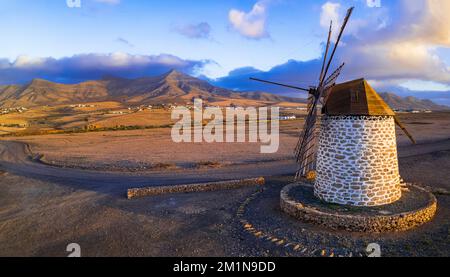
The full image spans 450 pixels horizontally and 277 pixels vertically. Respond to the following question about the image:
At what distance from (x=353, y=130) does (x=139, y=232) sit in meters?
9.60

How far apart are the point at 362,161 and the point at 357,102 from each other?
242cm

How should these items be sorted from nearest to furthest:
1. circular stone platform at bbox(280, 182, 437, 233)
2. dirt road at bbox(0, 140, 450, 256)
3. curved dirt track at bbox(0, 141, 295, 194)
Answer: dirt road at bbox(0, 140, 450, 256) < circular stone platform at bbox(280, 182, 437, 233) < curved dirt track at bbox(0, 141, 295, 194)

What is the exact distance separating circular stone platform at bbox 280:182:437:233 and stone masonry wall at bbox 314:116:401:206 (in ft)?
1.48

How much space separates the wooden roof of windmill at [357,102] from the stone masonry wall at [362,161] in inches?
9.7

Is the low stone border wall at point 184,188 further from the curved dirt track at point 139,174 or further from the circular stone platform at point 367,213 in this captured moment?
the circular stone platform at point 367,213

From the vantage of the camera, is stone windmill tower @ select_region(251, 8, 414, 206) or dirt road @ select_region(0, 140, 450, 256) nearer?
dirt road @ select_region(0, 140, 450, 256)

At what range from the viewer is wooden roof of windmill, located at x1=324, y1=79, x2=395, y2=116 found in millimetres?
12609

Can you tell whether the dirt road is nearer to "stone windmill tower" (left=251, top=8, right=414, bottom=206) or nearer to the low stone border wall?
the low stone border wall

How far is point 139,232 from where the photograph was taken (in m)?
12.6

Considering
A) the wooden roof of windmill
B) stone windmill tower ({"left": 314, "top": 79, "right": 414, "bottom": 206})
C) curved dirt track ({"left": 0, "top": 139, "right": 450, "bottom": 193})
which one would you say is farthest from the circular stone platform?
curved dirt track ({"left": 0, "top": 139, "right": 450, "bottom": 193})

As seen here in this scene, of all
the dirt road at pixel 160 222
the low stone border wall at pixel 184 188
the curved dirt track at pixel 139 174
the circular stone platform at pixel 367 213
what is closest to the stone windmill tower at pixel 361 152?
the circular stone platform at pixel 367 213

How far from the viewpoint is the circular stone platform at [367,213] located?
11.5 meters

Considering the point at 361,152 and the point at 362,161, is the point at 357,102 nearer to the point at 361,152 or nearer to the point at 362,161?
the point at 361,152
